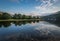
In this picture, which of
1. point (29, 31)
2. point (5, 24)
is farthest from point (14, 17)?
point (29, 31)

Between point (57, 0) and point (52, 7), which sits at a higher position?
point (57, 0)

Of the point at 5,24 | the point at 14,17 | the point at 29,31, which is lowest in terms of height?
the point at 29,31

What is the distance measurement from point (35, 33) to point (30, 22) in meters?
0.36

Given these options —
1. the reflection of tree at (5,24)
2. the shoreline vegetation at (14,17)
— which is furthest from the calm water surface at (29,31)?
the shoreline vegetation at (14,17)

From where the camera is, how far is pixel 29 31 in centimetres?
274

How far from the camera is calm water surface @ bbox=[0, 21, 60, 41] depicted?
102 inches

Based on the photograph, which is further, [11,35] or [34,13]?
[34,13]

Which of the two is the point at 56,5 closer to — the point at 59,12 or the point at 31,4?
the point at 59,12

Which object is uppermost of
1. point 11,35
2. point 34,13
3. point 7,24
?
point 34,13

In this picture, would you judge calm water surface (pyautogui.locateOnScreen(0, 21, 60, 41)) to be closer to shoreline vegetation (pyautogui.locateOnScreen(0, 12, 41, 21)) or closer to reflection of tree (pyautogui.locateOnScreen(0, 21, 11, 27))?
reflection of tree (pyautogui.locateOnScreen(0, 21, 11, 27))

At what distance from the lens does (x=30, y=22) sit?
9.59ft

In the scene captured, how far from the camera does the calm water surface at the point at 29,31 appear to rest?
102 inches

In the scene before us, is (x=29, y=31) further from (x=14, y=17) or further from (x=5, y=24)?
(x=5, y=24)

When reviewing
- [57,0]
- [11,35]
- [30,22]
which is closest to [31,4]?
[30,22]
